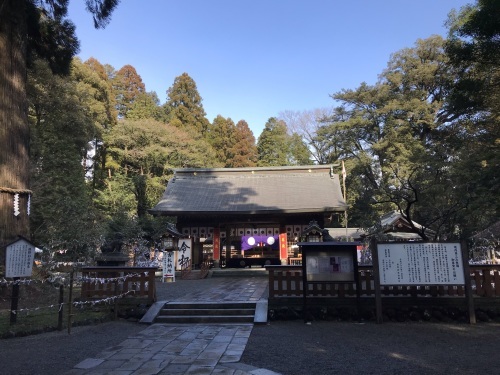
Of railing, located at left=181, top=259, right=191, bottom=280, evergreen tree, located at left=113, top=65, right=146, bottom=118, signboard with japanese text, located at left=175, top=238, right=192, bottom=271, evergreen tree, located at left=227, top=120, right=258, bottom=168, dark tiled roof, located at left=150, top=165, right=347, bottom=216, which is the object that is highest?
evergreen tree, located at left=113, top=65, right=146, bottom=118

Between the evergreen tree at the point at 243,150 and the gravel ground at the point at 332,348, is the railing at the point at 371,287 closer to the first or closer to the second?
the gravel ground at the point at 332,348

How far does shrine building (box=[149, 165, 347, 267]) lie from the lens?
17297 mm

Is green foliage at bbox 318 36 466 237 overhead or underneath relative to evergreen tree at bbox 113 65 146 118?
underneath

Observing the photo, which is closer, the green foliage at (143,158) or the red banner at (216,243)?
the red banner at (216,243)

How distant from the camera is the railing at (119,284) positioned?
783 cm

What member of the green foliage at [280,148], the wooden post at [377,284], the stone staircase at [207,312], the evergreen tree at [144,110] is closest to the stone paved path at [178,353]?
the stone staircase at [207,312]

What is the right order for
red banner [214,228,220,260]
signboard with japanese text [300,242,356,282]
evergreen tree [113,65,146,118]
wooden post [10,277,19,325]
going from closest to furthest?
wooden post [10,277,19,325]
signboard with japanese text [300,242,356,282]
red banner [214,228,220,260]
evergreen tree [113,65,146,118]

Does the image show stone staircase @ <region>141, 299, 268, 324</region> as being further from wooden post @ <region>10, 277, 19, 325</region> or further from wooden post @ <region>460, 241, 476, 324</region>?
wooden post @ <region>460, 241, 476, 324</region>

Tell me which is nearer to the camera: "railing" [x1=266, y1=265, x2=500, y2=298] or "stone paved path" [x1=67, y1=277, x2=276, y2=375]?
"stone paved path" [x1=67, y1=277, x2=276, y2=375]

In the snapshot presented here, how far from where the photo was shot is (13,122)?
27.9ft

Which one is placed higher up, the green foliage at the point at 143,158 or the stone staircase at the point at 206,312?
the green foliage at the point at 143,158

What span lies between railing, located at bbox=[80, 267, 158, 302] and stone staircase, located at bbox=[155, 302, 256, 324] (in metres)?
0.63

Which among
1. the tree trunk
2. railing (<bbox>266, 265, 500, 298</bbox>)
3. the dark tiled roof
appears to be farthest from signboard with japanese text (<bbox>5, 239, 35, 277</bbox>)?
the dark tiled roof

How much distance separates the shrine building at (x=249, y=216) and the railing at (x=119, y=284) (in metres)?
8.82
